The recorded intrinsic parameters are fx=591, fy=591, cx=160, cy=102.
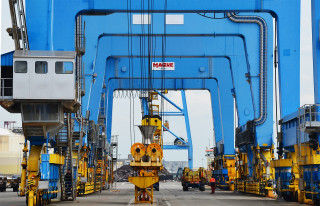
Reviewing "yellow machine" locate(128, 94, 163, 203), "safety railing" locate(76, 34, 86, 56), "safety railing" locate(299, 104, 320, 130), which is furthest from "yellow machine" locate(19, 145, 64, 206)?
"safety railing" locate(299, 104, 320, 130)

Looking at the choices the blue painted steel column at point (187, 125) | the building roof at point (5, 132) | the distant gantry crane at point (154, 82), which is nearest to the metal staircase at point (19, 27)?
the distant gantry crane at point (154, 82)

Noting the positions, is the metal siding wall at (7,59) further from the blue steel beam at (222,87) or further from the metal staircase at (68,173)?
the blue steel beam at (222,87)

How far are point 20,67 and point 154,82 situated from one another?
98.9ft

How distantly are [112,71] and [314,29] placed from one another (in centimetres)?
2466

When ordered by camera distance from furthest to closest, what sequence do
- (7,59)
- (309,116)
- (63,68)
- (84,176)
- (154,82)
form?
(154,82) < (84,176) < (309,116) < (7,59) < (63,68)

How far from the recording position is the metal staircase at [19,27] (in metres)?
24.6

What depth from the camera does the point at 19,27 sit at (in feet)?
83.5

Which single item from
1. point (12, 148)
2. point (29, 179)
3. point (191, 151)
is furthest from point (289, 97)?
point (12, 148)

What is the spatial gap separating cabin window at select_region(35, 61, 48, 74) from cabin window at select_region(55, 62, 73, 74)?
0.44 meters

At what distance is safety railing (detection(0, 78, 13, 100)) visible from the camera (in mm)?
23156

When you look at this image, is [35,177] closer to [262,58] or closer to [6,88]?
[6,88]

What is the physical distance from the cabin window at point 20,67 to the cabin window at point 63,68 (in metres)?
1.22

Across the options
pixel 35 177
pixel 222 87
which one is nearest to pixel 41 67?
pixel 35 177

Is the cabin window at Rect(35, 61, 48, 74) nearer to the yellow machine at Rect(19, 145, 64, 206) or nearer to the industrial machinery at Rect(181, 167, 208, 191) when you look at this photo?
the yellow machine at Rect(19, 145, 64, 206)
